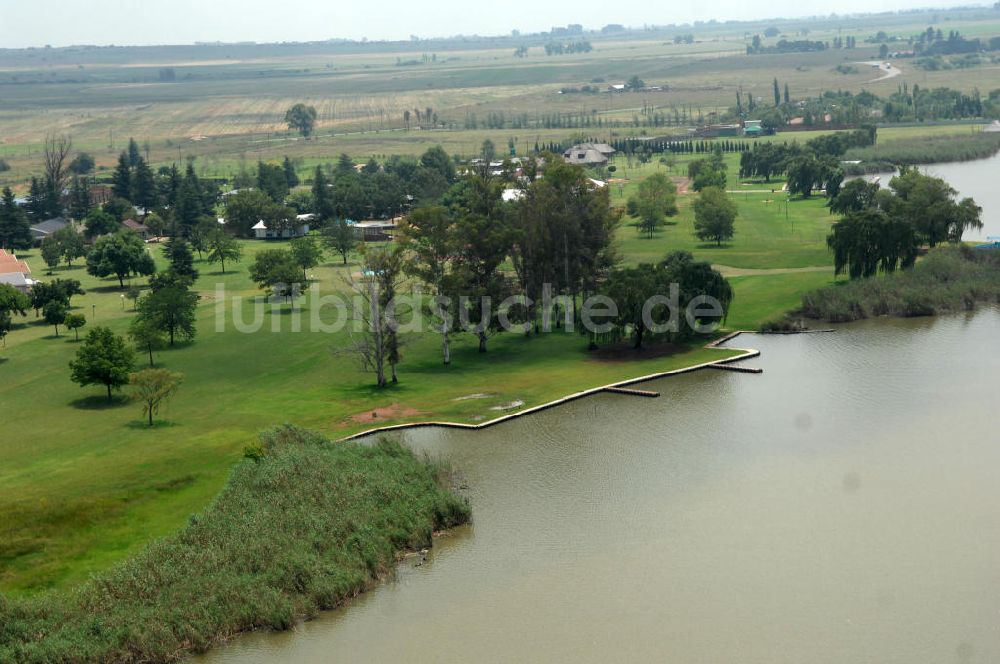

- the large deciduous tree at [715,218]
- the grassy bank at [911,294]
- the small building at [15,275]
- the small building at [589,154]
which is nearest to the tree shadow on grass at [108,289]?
the small building at [15,275]

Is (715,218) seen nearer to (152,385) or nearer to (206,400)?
(206,400)

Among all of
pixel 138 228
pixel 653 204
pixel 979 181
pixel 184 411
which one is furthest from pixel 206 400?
pixel 979 181

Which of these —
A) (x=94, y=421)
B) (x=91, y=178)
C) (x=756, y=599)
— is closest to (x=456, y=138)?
(x=91, y=178)

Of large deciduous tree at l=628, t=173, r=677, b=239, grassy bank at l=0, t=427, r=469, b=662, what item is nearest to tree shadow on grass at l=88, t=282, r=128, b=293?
large deciduous tree at l=628, t=173, r=677, b=239

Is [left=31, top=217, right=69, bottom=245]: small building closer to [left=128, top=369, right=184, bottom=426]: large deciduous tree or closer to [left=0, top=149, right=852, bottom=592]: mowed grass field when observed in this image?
[left=0, top=149, right=852, bottom=592]: mowed grass field

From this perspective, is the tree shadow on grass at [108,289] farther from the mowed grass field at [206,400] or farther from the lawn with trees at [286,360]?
the mowed grass field at [206,400]
